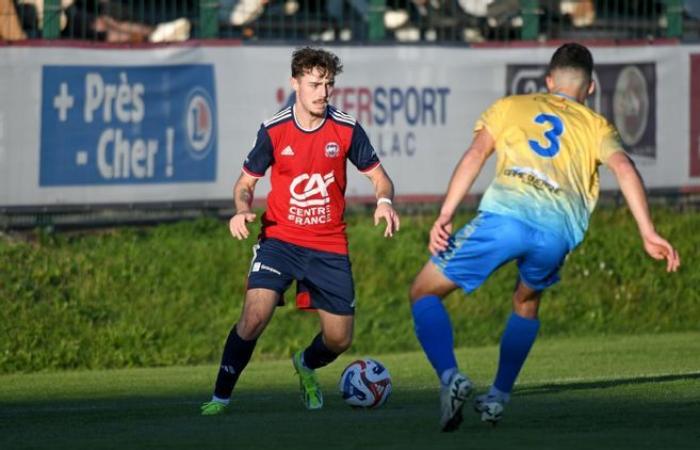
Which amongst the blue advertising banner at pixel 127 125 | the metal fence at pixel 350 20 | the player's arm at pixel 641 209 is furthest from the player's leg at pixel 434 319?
the metal fence at pixel 350 20

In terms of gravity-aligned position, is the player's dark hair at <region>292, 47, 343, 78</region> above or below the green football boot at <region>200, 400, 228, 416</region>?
above

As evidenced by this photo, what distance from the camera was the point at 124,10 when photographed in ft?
52.4

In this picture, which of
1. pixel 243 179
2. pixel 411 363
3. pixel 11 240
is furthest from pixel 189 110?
pixel 243 179

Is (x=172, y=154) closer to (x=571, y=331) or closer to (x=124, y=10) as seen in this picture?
(x=124, y=10)

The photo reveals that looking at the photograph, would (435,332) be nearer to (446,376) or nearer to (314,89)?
(446,376)

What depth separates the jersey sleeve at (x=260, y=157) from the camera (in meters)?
10.2

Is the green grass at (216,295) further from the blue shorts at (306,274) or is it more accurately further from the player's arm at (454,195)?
the player's arm at (454,195)

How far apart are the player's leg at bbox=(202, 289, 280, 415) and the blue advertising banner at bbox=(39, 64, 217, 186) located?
5.55m

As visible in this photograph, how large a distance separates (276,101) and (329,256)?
238 inches

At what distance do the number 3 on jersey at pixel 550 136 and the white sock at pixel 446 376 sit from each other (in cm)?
117

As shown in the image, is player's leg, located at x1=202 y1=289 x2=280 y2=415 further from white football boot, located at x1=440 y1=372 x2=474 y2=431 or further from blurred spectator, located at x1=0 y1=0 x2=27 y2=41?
blurred spectator, located at x1=0 y1=0 x2=27 y2=41

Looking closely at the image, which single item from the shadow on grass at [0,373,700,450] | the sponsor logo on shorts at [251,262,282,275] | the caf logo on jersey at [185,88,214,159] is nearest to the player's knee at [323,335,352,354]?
the shadow on grass at [0,373,700,450]

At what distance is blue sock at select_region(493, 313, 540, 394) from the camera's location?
8945 mm

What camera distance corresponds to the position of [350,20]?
55.2 ft
